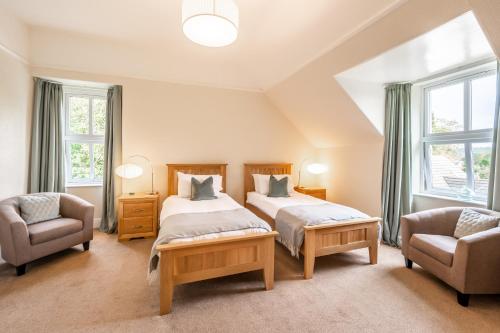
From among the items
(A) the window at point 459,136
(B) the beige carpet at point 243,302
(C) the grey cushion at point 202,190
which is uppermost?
(A) the window at point 459,136

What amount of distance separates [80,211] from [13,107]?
5.29ft

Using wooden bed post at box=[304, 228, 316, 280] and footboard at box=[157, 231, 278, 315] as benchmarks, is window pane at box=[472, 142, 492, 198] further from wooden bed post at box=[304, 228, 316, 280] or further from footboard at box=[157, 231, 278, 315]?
footboard at box=[157, 231, 278, 315]

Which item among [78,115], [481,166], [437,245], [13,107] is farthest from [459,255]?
[78,115]

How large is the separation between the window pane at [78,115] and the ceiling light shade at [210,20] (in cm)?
321

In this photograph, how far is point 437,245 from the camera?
2.28m

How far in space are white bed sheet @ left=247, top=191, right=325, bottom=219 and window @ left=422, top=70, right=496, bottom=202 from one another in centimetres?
171

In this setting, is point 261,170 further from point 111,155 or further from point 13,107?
point 13,107

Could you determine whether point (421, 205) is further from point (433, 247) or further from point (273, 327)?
point (273, 327)

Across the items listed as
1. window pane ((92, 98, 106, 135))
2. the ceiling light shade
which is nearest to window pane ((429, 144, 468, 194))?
the ceiling light shade

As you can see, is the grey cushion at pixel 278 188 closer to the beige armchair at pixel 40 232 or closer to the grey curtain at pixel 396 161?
the grey curtain at pixel 396 161

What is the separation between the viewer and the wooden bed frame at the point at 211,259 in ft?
6.16

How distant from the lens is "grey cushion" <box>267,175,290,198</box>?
386 centimetres

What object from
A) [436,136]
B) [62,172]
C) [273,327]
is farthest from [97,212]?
[436,136]

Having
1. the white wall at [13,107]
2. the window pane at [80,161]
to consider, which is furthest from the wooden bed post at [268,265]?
the window pane at [80,161]
